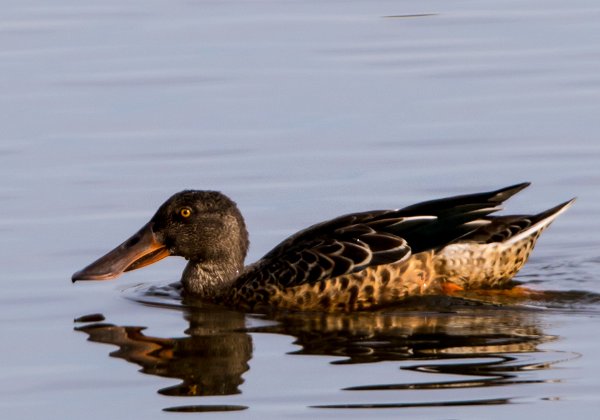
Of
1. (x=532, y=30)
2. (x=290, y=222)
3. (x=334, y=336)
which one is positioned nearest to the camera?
(x=334, y=336)

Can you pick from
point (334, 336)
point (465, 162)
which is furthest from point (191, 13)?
point (334, 336)

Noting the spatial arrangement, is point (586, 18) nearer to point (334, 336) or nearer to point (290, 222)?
point (290, 222)

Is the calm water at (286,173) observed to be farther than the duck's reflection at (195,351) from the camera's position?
No

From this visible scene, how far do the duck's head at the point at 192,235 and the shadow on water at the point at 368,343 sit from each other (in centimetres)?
41

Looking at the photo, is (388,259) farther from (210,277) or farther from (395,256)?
(210,277)

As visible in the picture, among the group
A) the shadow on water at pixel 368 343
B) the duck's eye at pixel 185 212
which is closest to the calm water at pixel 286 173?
the shadow on water at pixel 368 343

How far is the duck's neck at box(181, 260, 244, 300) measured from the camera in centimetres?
1289

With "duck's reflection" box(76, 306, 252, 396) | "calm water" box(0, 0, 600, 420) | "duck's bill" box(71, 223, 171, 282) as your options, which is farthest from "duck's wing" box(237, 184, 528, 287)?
"duck's bill" box(71, 223, 171, 282)

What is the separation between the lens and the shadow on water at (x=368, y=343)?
10.0 meters

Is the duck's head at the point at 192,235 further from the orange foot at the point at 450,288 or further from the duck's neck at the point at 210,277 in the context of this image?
the orange foot at the point at 450,288

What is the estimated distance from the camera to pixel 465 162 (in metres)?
16.1

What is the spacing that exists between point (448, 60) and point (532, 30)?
199 cm

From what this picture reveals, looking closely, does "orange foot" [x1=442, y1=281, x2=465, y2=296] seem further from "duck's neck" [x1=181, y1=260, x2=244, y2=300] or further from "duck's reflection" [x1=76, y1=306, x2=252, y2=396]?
"duck's neck" [x1=181, y1=260, x2=244, y2=300]

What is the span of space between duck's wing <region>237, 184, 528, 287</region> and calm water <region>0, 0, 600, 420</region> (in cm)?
43
